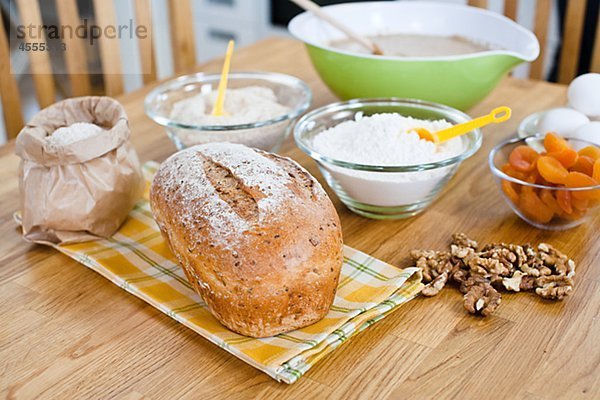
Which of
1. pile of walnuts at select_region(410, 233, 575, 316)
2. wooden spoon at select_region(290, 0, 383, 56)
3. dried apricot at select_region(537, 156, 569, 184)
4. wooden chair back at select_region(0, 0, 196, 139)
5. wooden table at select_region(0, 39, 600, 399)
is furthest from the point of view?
wooden chair back at select_region(0, 0, 196, 139)

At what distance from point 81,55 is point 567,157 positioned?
1.26m

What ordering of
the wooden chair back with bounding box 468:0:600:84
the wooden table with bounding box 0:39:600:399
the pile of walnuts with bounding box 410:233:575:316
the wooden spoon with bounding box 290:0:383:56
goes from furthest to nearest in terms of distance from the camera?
the wooden chair back with bounding box 468:0:600:84 < the wooden spoon with bounding box 290:0:383:56 < the pile of walnuts with bounding box 410:233:575:316 < the wooden table with bounding box 0:39:600:399

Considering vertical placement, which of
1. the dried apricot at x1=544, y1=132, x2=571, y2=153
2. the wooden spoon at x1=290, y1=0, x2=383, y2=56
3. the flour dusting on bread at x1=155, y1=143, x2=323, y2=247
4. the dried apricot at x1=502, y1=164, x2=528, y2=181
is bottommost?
the dried apricot at x1=502, y1=164, x2=528, y2=181

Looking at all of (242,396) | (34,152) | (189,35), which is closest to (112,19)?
(189,35)

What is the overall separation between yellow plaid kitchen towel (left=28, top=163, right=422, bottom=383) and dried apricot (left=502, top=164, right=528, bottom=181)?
0.81 ft

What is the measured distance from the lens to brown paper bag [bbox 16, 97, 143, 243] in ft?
3.25

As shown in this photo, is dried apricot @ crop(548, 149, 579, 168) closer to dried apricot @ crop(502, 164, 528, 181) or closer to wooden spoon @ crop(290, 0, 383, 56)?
dried apricot @ crop(502, 164, 528, 181)

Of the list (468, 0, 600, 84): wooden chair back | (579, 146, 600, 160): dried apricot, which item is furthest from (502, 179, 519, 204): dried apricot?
(468, 0, 600, 84): wooden chair back

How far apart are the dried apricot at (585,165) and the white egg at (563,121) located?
0.51 ft

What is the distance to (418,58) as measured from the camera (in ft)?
4.21

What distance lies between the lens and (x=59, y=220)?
39.8 inches

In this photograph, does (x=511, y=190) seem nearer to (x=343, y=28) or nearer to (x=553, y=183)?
(x=553, y=183)

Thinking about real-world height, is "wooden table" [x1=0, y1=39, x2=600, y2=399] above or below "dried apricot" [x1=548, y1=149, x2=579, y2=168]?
below

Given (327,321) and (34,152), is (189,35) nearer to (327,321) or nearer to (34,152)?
(34,152)
